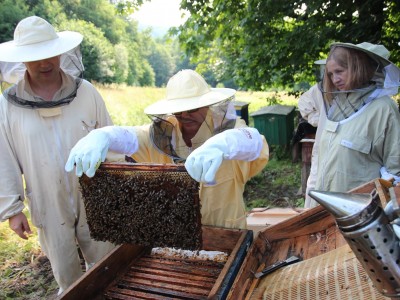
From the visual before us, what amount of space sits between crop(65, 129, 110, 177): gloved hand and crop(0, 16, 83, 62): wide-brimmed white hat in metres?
0.70

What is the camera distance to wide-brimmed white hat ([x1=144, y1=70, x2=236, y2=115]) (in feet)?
6.20

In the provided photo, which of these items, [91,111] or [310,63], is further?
[310,63]

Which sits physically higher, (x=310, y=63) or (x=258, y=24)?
(x=258, y=24)

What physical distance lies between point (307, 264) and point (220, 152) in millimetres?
606

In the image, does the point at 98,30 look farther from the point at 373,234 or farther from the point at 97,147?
the point at 373,234

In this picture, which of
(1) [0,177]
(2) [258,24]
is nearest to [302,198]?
(2) [258,24]

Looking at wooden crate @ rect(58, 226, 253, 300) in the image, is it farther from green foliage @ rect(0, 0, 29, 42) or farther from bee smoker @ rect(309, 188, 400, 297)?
green foliage @ rect(0, 0, 29, 42)

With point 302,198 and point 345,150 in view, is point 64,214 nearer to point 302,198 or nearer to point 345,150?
point 345,150

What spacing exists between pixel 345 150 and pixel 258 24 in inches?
144

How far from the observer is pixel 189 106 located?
1.87 meters

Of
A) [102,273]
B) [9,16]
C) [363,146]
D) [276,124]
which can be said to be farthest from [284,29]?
[9,16]

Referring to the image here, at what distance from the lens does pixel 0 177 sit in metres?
2.29

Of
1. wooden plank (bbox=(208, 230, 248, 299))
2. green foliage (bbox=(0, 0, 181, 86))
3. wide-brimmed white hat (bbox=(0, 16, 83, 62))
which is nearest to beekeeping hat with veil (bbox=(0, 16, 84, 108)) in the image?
wide-brimmed white hat (bbox=(0, 16, 83, 62))

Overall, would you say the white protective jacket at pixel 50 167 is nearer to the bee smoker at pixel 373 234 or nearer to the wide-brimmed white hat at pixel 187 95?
the wide-brimmed white hat at pixel 187 95
